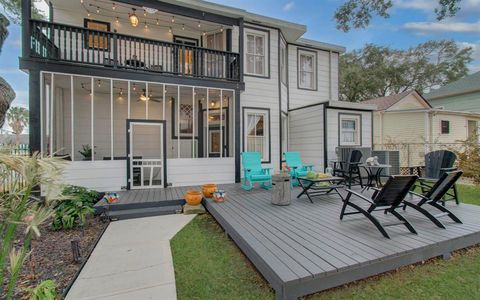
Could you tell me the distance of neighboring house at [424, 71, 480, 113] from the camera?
17.8 m

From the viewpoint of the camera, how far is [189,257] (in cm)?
355

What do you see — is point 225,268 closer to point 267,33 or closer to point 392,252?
point 392,252

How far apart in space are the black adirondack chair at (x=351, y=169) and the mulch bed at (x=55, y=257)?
6801 millimetres

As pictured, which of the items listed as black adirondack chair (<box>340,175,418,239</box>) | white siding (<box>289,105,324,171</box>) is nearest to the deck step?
black adirondack chair (<box>340,175,418,239</box>)

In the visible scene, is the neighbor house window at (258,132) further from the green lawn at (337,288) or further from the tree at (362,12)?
the green lawn at (337,288)

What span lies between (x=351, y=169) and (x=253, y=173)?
3068 mm

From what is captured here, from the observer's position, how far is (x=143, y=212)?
5.57 meters

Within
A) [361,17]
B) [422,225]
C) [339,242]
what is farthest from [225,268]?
[361,17]

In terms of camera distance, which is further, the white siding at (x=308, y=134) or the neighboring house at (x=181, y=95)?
the white siding at (x=308, y=134)

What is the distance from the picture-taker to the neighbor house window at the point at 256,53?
9297 mm

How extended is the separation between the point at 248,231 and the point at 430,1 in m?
6.43

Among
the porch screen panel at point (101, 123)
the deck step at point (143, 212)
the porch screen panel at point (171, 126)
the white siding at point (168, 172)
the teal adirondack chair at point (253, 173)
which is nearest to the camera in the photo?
the deck step at point (143, 212)

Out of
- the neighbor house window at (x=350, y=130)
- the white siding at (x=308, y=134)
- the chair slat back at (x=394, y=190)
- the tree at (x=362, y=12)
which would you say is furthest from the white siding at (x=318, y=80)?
the chair slat back at (x=394, y=190)

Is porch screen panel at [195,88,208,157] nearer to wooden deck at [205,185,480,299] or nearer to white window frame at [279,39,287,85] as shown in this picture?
Answer: white window frame at [279,39,287,85]
